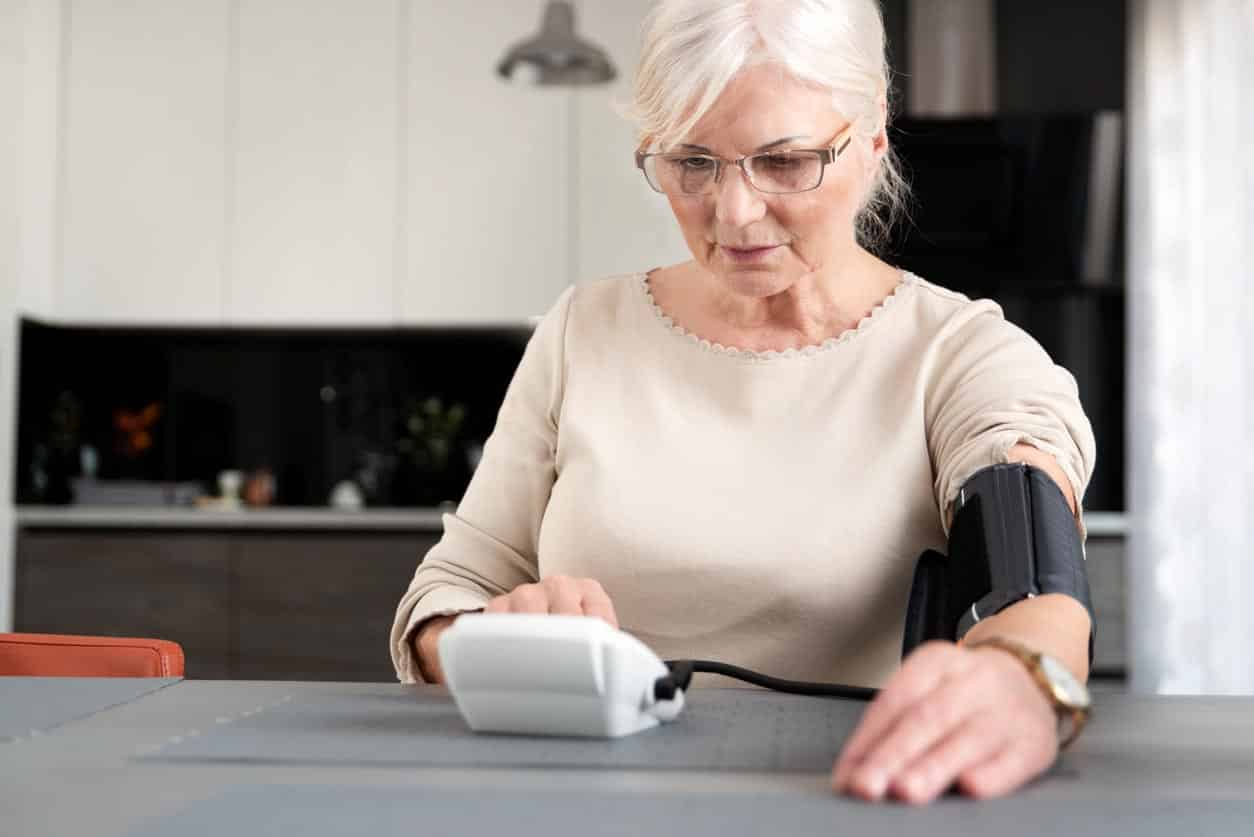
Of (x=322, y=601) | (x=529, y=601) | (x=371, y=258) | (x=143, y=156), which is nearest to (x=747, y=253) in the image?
(x=529, y=601)

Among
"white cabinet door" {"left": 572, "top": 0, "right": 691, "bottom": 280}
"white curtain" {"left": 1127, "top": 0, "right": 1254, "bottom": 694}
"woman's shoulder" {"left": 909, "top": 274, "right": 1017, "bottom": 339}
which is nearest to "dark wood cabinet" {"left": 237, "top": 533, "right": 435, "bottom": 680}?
"white cabinet door" {"left": 572, "top": 0, "right": 691, "bottom": 280}

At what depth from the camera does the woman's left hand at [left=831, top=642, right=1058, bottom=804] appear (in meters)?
0.62

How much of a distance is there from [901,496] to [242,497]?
3.36 meters

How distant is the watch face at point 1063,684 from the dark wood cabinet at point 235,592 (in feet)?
9.84

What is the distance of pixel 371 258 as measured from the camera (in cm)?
400

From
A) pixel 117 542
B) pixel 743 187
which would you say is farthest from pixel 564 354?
pixel 117 542

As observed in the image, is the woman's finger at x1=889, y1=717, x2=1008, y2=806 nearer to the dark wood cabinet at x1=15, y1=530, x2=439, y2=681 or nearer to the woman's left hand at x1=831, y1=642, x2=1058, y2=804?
the woman's left hand at x1=831, y1=642, x2=1058, y2=804

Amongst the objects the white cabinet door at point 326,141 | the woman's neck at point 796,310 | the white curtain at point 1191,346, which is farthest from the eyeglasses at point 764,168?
the white cabinet door at point 326,141

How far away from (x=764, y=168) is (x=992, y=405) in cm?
29

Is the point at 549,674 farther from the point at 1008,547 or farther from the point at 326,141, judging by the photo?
the point at 326,141

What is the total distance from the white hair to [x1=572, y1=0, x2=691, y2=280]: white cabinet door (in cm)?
270

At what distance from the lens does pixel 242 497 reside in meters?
4.26

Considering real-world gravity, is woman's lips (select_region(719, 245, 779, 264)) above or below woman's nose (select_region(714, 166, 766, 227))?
below

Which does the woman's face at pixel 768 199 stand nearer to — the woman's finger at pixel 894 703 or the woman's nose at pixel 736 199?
the woman's nose at pixel 736 199
